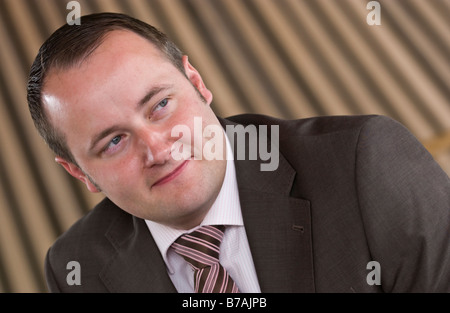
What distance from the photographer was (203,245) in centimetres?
104

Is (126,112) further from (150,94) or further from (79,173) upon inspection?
(79,173)

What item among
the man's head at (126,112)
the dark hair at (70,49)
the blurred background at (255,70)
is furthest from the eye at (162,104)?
the blurred background at (255,70)

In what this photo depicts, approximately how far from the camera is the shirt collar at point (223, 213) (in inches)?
40.3

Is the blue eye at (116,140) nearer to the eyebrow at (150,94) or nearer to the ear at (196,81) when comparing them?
the eyebrow at (150,94)

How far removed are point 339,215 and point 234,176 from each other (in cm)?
22

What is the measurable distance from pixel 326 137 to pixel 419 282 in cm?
29

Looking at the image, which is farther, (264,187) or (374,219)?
(264,187)

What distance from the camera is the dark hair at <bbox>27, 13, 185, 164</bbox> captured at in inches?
36.4

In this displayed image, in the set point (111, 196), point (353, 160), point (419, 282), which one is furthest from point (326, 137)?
point (111, 196)

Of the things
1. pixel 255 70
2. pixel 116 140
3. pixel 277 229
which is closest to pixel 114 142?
pixel 116 140

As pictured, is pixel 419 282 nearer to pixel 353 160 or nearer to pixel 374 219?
pixel 374 219

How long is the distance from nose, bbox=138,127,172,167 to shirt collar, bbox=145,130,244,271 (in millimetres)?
179

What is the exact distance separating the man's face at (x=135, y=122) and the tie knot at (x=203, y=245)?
6cm

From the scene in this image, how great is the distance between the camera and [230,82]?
194cm
